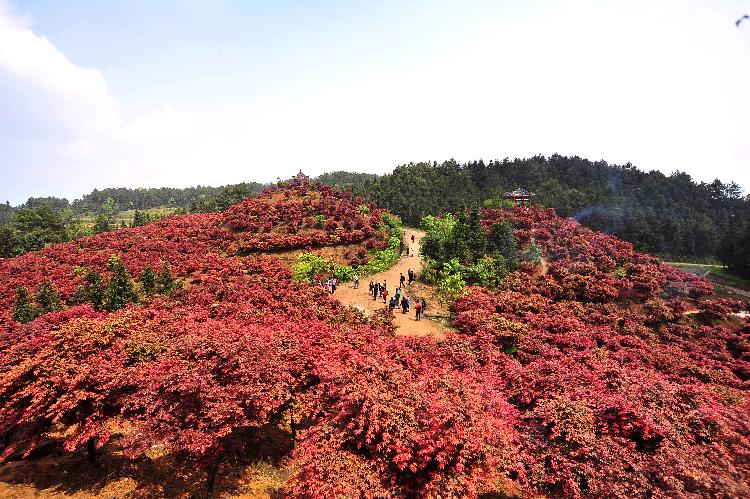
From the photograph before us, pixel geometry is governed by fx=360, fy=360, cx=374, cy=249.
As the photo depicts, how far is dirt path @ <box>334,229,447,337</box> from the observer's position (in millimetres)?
20391

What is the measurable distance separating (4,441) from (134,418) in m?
5.07

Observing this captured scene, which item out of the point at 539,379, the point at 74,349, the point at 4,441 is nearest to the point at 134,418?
the point at 74,349

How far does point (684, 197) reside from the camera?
74312 millimetres

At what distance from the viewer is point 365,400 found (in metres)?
8.45

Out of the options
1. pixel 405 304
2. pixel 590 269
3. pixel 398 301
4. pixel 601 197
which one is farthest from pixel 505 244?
pixel 601 197

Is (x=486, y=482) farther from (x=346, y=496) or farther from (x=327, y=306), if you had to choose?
(x=327, y=306)

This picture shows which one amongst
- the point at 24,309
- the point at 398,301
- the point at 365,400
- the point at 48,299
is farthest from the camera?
the point at 398,301

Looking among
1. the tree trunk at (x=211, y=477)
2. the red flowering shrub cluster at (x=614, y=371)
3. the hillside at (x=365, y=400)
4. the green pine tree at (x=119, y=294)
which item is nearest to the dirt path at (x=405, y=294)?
the hillside at (x=365, y=400)

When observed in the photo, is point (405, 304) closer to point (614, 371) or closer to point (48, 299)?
point (614, 371)

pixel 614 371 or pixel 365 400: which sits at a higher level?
pixel 365 400

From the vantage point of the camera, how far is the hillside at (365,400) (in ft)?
25.3

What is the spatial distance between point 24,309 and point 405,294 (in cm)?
2270

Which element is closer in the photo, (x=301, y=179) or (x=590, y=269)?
(x=590, y=269)

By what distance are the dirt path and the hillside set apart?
682 millimetres
